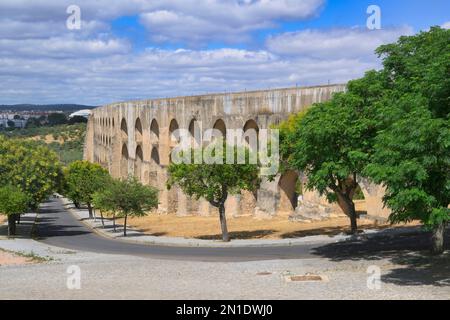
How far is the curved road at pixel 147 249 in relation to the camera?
2089 centimetres

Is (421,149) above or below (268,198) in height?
above

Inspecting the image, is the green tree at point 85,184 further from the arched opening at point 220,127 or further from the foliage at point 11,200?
the arched opening at point 220,127

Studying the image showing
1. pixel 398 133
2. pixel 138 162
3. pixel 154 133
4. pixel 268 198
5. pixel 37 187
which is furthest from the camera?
pixel 138 162

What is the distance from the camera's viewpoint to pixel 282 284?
14.6m

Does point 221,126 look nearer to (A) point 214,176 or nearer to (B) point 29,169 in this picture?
(B) point 29,169

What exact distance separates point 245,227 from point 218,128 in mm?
9422

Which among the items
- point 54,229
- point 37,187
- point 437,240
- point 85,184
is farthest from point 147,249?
point 85,184

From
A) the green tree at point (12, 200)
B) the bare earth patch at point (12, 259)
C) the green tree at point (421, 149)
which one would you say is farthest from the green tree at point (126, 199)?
the green tree at point (421, 149)

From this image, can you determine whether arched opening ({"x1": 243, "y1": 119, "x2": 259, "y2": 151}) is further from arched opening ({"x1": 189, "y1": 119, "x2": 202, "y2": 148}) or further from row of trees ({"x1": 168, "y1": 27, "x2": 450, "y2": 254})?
row of trees ({"x1": 168, "y1": 27, "x2": 450, "y2": 254})

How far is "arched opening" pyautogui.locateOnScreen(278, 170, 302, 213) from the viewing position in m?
36.1

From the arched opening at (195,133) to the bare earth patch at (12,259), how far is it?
19.0 m

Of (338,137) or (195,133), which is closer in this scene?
(338,137)

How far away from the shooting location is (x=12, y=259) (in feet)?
74.4
